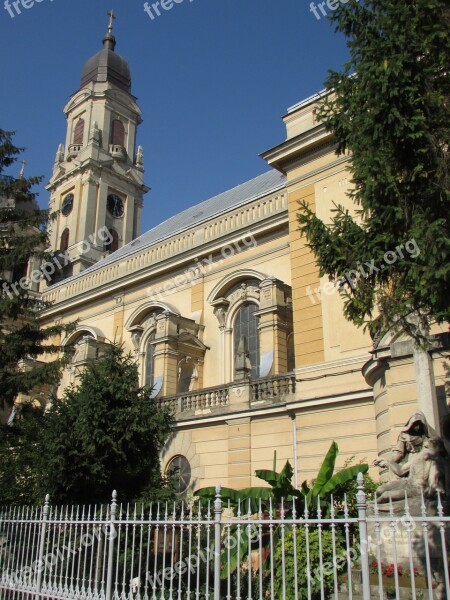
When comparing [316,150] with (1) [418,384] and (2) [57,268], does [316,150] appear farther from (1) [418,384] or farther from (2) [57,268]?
(2) [57,268]

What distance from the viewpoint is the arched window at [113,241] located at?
4134 centimetres

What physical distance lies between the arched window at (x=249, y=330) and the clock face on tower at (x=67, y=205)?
23589mm

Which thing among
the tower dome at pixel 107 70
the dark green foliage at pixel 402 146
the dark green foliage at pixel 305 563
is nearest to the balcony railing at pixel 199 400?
the dark green foliage at pixel 305 563

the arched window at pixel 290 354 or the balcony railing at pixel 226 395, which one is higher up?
the arched window at pixel 290 354

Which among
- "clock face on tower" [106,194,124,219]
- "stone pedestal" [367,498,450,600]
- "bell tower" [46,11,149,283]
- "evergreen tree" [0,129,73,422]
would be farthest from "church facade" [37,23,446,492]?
"clock face on tower" [106,194,124,219]

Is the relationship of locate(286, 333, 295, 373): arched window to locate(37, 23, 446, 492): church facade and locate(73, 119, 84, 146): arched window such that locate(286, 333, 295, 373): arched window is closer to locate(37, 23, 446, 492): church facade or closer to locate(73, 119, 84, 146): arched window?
locate(37, 23, 446, 492): church facade

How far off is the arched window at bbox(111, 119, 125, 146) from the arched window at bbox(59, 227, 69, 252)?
780 cm

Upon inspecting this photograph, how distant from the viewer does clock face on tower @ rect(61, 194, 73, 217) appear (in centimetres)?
4159

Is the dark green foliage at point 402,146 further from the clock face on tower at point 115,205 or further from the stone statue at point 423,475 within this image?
the clock face on tower at point 115,205

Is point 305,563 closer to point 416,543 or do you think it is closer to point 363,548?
point 416,543

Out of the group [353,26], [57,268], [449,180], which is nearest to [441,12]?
[353,26]

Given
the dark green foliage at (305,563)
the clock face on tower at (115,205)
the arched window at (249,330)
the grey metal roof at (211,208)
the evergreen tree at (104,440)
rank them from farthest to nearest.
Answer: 1. the clock face on tower at (115,205)
2. the grey metal roof at (211,208)
3. the arched window at (249,330)
4. the evergreen tree at (104,440)
5. the dark green foliage at (305,563)

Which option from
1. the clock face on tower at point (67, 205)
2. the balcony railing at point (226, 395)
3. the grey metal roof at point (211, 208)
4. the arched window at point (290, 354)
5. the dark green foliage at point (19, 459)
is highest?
the clock face on tower at point (67, 205)

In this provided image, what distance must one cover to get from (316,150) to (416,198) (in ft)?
34.6
